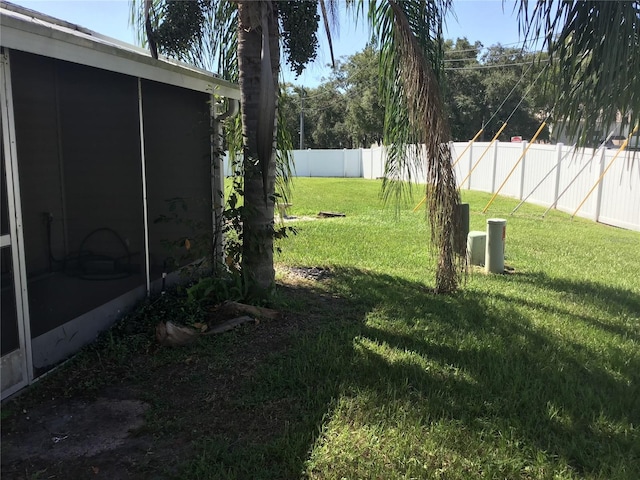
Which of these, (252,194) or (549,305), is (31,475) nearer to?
(252,194)

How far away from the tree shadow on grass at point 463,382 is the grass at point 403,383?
0.01m

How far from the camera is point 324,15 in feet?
17.6

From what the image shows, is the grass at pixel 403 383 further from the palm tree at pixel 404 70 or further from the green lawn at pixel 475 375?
the palm tree at pixel 404 70

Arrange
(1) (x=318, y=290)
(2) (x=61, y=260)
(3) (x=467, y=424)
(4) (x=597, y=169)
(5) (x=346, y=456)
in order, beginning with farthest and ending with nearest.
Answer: (4) (x=597, y=169), (1) (x=318, y=290), (2) (x=61, y=260), (3) (x=467, y=424), (5) (x=346, y=456)

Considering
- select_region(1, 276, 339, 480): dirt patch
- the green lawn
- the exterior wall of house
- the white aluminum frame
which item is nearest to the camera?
select_region(1, 276, 339, 480): dirt patch

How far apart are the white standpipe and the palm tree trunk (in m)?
3.65

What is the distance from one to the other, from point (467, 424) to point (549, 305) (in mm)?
3161

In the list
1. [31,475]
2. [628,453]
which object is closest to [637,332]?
[628,453]

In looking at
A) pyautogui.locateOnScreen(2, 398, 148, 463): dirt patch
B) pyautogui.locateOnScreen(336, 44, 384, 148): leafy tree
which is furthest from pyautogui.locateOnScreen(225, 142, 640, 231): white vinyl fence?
pyautogui.locateOnScreen(336, 44, 384, 148): leafy tree

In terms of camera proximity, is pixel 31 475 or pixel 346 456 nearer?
pixel 31 475

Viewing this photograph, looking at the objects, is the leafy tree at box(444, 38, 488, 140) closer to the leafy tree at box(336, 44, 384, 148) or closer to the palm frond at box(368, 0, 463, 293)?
the leafy tree at box(336, 44, 384, 148)

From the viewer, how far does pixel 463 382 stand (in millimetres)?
3812

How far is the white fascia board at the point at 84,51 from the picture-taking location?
3.17m

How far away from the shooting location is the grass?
9.52ft
